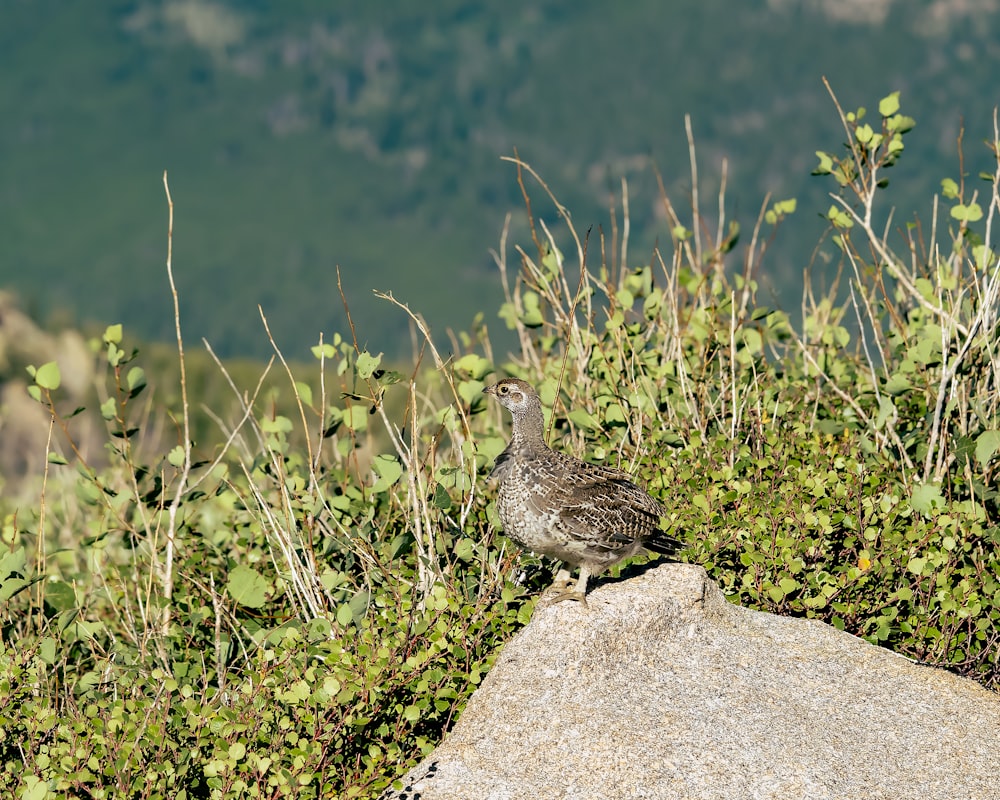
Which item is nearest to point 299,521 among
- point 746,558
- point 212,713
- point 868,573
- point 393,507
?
point 393,507

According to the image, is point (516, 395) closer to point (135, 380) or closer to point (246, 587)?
point (246, 587)

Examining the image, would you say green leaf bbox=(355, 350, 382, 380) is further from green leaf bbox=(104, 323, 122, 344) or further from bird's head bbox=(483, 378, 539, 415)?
green leaf bbox=(104, 323, 122, 344)

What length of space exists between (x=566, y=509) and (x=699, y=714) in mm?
1155

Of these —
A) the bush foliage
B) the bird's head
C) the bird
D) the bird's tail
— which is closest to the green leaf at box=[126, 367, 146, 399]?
the bush foliage

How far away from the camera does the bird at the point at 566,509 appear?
613 cm

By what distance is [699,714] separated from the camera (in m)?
5.84

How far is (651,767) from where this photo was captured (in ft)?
17.9

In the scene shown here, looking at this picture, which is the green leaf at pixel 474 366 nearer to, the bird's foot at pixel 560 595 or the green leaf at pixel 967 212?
the bird's foot at pixel 560 595

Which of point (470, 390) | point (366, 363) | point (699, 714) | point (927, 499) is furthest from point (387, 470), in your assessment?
point (927, 499)

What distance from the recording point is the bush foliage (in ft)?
19.0

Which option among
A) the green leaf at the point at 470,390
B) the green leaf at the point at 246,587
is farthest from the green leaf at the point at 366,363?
the green leaf at the point at 246,587

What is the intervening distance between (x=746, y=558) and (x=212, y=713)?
9.73 feet

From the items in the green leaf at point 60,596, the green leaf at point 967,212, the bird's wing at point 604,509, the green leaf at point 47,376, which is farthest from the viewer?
the green leaf at point 967,212

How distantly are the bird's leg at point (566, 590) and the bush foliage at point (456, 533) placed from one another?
0.16 metres
